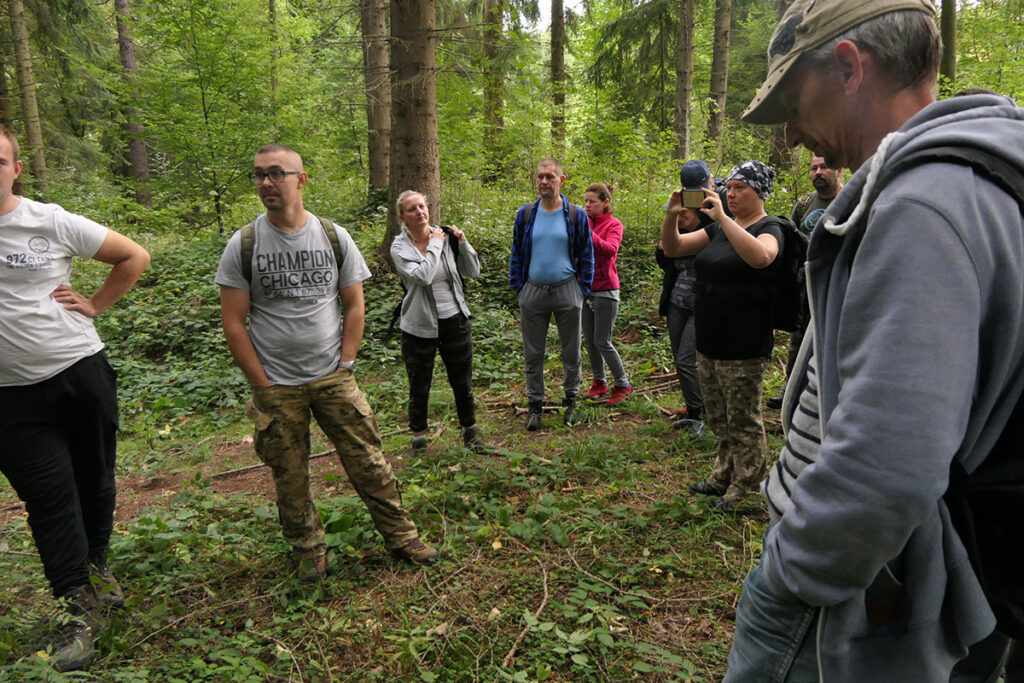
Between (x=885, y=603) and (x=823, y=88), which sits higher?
(x=823, y=88)

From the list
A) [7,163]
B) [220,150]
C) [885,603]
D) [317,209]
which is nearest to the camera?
[885,603]

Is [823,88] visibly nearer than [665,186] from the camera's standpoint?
Yes

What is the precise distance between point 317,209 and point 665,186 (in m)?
7.92

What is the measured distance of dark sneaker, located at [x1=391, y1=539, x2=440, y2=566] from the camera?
3500 mm

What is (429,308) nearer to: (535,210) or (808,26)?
(535,210)

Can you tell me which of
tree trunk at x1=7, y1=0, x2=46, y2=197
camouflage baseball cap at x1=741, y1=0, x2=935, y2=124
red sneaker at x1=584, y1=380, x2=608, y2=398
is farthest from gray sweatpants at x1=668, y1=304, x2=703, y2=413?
tree trunk at x1=7, y1=0, x2=46, y2=197

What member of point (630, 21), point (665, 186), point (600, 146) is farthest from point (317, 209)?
point (630, 21)

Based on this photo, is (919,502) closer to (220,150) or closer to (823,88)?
(823,88)

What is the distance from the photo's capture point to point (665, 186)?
11719mm

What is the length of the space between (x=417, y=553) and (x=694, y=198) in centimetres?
288

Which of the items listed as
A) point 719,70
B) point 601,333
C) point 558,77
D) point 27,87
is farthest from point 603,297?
point 27,87

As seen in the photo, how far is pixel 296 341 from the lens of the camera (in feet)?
10.6

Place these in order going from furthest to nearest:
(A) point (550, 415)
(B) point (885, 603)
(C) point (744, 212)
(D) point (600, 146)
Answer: (D) point (600, 146), (A) point (550, 415), (C) point (744, 212), (B) point (885, 603)

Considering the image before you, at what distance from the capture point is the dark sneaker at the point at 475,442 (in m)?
5.14
